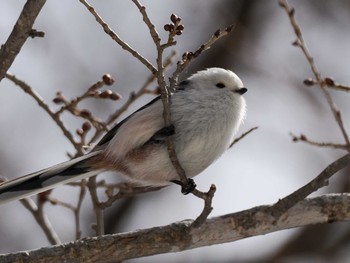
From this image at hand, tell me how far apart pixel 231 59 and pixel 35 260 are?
267 centimetres

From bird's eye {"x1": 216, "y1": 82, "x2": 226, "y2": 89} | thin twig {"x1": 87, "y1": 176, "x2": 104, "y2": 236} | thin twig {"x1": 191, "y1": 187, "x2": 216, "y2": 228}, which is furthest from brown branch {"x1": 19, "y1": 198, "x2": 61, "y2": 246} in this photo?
bird's eye {"x1": 216, "y1": 82, "x2": 226, "y2": 89}

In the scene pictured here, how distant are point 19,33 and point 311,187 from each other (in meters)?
1.26

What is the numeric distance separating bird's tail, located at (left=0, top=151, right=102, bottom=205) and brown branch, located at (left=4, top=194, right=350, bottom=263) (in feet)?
0.84

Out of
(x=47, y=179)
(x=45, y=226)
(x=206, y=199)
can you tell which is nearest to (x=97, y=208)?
(x=47, y=179)

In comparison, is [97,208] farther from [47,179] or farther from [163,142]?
[163,142]

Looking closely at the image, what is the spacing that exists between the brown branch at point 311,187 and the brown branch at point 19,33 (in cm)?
121

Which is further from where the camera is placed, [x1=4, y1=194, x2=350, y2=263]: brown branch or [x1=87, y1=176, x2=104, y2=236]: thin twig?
[x1=87, y1=176, x2=104, y2=236]: thin twig

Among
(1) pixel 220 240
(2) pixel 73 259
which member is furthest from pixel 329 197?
(2) pixel 73 259

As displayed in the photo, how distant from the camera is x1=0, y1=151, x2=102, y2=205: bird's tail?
3031mm

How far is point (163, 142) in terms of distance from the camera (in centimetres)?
301

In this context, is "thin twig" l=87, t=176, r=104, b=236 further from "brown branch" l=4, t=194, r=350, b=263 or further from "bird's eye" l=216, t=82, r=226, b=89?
"bird's eye" l=216, t=82, r=226, b=89

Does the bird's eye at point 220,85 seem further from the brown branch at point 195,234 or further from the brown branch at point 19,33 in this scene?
the brown branch at point 19,33

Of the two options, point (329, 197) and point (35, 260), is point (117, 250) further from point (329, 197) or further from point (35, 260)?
point (329, 197)

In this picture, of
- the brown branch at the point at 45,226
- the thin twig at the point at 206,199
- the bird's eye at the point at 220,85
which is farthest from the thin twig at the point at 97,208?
the bird's eye at the point at 220,85
